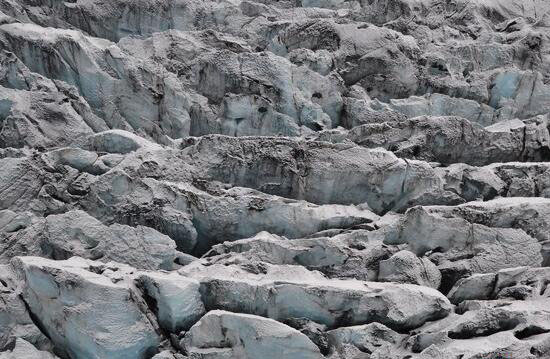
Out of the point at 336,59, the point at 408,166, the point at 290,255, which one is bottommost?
the point at 290,255

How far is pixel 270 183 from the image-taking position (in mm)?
36375

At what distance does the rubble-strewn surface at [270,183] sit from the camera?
1069 inches

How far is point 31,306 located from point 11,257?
13.6 ft

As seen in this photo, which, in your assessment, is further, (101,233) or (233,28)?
(233,28)

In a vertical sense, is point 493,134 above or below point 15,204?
above

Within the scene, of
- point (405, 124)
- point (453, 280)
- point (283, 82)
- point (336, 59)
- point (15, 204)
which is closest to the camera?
point (453, 280)

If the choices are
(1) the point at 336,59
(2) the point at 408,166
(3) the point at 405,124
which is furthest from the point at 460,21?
(2) the point at 408,166

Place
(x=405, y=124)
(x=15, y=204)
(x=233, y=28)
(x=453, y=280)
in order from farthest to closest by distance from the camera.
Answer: (x=233, y=28) → (x=405, y=124) → (x=15, y=204) → (x=453, y=280)

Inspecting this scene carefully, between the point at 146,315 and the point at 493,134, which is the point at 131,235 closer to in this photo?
the point at 146,315

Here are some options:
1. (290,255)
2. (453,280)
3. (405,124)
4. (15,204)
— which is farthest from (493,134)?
(15,204)

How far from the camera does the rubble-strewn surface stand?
89.1 ft

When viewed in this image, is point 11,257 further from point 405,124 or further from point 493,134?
point 493,134

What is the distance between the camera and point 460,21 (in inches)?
2384

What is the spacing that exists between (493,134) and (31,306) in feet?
93.6
